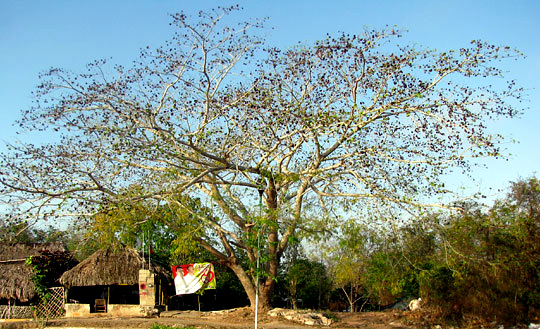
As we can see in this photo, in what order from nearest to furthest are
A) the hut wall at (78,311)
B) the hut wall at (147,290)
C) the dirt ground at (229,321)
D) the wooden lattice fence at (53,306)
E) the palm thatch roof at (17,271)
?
1. the dirt ground at (229,321)
2. the hut wall at (147,290)
3. the hut wall at (78,311)
4. the wooden lattice fence at (53,306)
5. the palm thatch roof at (17,271)

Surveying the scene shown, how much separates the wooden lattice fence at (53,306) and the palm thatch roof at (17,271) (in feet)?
1.82

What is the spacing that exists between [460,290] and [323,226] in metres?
3.79

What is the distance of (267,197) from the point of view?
44.8 feet

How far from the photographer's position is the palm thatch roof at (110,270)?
16703mm

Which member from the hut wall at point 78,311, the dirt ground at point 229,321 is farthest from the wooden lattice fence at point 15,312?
the dirt ground at point 229,321

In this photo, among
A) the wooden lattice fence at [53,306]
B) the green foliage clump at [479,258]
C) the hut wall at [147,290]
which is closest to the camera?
the green foliage clump at [479,258]

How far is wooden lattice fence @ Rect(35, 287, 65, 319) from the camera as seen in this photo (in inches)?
643

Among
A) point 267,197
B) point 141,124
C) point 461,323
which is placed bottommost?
point 461,323

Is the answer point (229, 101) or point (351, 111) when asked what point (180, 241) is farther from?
point (351, 111)

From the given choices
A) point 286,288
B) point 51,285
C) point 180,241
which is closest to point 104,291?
point 51,285

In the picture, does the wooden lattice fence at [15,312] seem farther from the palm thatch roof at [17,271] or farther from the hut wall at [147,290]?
the hut wall at [147,290]

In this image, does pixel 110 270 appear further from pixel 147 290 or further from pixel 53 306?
pixel 147 290

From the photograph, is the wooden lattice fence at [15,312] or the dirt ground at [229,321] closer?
the dirt ground at [229,321]

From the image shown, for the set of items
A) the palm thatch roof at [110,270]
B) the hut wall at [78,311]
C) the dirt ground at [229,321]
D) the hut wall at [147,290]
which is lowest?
the dirt ground at [229,321]
